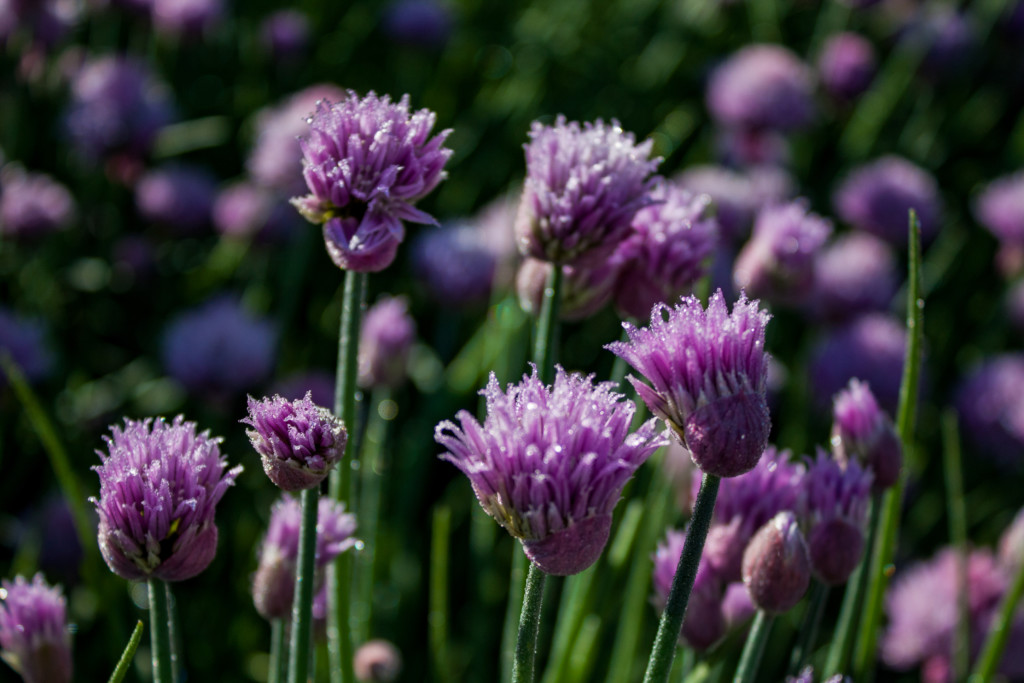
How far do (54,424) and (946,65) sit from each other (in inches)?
75.6

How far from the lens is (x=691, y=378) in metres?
0.51

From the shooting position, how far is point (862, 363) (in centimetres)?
147

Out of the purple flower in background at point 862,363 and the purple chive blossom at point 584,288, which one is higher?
the purple flower in background at point 862,363

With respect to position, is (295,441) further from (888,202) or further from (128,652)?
(888,202)

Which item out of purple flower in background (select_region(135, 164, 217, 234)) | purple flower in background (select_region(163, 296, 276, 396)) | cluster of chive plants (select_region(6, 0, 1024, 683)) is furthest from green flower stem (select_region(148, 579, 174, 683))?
purple flower in background (select_region(135, 164, 217, 234))

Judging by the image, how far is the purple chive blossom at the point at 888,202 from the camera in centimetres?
177

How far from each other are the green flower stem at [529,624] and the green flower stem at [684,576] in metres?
0.07

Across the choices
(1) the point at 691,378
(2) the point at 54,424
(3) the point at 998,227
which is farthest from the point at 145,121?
(3) the point at 998,227

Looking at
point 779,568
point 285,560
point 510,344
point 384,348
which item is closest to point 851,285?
point 510,344

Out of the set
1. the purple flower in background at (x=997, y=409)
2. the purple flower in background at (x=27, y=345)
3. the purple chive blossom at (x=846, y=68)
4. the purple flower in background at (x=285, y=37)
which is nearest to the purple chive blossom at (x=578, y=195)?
the purple flower in background at (x=27, y=345)

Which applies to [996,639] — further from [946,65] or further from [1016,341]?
[946,65]

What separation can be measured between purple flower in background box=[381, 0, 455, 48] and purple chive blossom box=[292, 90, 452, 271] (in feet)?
4.69

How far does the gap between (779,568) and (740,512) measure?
0.12 metres

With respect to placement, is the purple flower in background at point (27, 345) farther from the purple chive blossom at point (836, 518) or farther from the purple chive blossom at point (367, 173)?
the purple chive blossom at point (836, 518)
